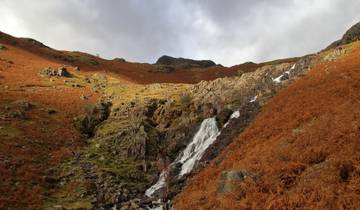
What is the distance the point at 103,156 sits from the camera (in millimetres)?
38250

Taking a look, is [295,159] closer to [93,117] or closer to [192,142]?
[192,142]

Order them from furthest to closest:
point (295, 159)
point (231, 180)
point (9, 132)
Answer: point (9, 132), point (231, 180), point (295, 159)

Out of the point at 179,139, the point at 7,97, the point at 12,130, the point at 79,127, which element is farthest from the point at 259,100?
the point at 7,97

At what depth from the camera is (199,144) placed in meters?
35.8

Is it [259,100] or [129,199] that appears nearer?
[129,199]

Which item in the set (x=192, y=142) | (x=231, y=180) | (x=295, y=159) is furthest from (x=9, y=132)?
(x=295, y=159)

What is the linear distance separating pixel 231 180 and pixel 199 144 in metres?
14.9

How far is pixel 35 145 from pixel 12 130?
3430mm

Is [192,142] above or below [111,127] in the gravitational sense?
below

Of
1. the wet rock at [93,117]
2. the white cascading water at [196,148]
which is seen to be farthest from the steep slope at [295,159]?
the wet rock at [93,117]

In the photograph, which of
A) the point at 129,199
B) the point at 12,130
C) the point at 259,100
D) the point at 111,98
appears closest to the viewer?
the point at 129,199

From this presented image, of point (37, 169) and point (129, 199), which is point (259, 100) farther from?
point (37, 169)

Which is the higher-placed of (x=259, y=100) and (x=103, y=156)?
(x=259, y=100)

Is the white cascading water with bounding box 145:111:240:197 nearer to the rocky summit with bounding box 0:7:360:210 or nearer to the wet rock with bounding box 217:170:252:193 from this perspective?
the rocky summit with bounding box 0:7:360:210
